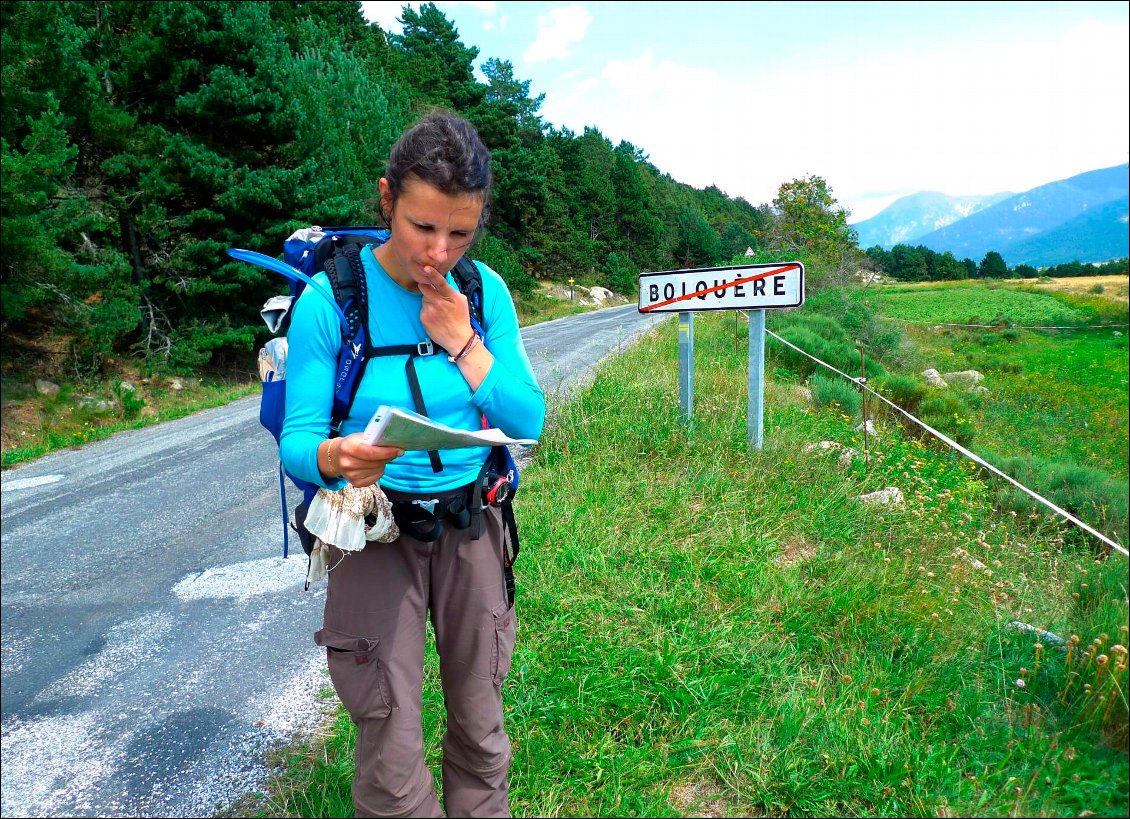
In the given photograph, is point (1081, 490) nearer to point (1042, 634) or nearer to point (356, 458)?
point (1042, 634)

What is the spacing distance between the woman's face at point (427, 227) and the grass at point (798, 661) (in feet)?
4.96

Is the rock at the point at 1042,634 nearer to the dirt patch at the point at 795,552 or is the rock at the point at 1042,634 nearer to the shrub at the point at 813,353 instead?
the dirt patch at the point at 795,552

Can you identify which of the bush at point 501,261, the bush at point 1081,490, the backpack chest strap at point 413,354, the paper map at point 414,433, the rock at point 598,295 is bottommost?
the bush at point 1081,490

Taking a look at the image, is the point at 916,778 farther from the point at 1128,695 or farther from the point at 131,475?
the point at 131,475

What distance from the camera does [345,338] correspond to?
1393 mm

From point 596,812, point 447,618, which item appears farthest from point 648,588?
point 447,618

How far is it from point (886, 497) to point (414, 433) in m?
3.40

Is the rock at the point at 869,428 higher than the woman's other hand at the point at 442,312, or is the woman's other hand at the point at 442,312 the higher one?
the woman's other hand at the point at 442,312

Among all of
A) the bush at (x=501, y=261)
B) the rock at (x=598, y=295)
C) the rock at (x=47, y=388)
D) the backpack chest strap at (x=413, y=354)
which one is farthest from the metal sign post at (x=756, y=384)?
the rock at (x=598, y=295)

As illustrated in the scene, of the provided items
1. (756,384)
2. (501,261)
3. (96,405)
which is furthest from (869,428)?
(501,261)

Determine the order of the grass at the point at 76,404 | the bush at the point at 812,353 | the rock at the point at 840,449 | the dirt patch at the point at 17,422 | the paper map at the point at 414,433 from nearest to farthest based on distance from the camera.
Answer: the paper map at the point at 414,433
the rock at the point at 840,449
the grass at the point at 76,404
the dirt patch at the point at 17,422
the bush at the point at 812,353

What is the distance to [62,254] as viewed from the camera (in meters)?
9.56

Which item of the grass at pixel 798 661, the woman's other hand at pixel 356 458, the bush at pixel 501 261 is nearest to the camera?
the woman's other hand at pixel 356 458

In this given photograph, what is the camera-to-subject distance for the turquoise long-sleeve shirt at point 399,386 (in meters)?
1.37
